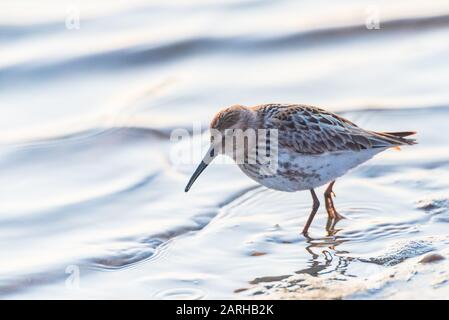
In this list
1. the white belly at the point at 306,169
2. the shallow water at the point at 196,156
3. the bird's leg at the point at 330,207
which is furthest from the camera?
the bird's leg at the point at 330,207

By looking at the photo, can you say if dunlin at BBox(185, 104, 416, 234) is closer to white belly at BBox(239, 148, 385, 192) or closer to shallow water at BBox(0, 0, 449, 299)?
white belly at BBox(239, 148, 385, 192)

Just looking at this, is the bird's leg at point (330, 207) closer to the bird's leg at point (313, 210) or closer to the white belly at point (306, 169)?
the bird's leg at point (313, 210)

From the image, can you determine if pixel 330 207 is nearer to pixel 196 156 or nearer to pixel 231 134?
pixel 231 134

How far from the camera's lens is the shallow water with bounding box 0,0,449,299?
22.1 feet

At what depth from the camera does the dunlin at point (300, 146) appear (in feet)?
24.1

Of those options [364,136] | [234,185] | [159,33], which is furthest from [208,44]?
[364,136]

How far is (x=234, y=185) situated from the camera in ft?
27.6

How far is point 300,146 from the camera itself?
734 centimetres

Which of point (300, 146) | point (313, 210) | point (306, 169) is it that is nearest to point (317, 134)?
point (300, 146)

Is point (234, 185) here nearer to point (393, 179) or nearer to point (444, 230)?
point (393, 179)

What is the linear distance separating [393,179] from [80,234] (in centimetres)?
280

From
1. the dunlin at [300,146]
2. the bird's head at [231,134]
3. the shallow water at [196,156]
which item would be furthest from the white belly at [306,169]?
the shallow water at [196,156]

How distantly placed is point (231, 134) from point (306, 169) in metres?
0.66

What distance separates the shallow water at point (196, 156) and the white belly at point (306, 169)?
0.38 metres
